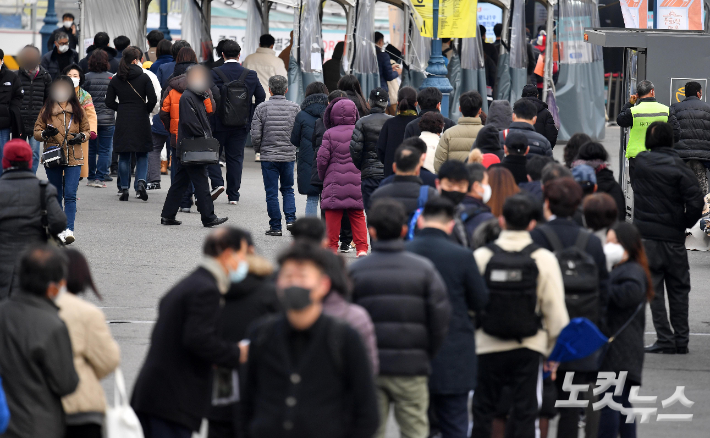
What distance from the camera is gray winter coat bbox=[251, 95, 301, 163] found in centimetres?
1187

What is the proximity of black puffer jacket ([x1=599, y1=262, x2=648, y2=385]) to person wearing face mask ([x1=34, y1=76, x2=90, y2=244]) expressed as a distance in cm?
661

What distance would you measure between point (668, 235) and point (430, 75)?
959cm

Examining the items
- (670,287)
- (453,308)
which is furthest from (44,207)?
(670,287)

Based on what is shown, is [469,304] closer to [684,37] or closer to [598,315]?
[598,315]

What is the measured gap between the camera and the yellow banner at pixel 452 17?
54.4 feet

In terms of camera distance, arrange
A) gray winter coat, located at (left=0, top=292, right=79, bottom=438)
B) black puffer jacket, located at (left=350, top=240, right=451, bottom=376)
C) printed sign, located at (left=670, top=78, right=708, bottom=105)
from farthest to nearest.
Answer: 1. printed sign, located at (left=670, top=78, right=708, bottom=105)
2. black puffer jacket, located at (left=350, top=240, right=451, bottom=376)
3. gray winter coat, located at (left=0, top=292, right=79, bottom=438)

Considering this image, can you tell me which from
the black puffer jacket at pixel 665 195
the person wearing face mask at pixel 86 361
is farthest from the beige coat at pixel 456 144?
the person wearing face mask at pixel 86 361

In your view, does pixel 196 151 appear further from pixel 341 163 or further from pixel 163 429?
pixel 163 429

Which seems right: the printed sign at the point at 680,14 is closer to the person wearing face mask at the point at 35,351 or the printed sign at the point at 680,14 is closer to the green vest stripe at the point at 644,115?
the green vest stripe at the point at 644,115

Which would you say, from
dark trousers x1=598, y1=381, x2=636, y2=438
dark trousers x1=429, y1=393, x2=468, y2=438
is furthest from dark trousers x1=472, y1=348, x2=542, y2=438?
dark trousers x1=598, y1=381, x2=636, y2=438

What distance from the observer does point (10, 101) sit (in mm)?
12883

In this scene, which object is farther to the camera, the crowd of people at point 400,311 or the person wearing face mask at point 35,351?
the person wearing face mask at point 35,351

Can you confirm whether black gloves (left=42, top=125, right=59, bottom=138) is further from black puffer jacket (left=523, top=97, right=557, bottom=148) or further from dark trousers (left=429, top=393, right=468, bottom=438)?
dark trousers (left=429, top=393, right=468, bottom=438)

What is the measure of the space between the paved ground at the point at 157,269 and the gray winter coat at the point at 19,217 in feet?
3.18
